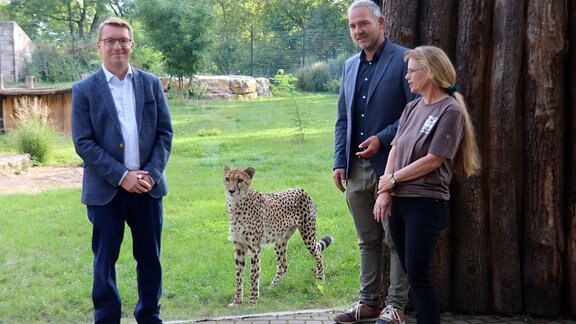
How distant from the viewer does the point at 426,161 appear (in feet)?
12.1

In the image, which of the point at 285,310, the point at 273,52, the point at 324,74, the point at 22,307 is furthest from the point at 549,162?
the point at 273,52

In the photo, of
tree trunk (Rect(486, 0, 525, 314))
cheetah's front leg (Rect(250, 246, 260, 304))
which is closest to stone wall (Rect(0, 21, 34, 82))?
cheetah's front leg (Rect(250, 246, 260, 304))

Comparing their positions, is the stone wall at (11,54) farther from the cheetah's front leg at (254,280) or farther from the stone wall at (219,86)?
the cheetah's front leg at (254,280)

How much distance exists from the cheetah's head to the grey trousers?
96cm

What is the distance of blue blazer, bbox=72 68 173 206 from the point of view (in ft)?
13.0

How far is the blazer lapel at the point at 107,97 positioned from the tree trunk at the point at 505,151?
264cm

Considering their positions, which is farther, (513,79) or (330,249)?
(330,249)

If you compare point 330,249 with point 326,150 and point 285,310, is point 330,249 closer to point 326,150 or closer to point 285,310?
point 285,310

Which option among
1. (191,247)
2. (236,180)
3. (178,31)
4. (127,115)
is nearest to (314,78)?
(178,31)

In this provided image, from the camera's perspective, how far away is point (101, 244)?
4051 millimetres

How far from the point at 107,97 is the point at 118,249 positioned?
37.5 inches

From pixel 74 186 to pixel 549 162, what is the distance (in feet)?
22.0

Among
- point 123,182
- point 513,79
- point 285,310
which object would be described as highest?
point 513,79

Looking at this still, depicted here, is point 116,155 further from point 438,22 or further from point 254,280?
point 438,22
